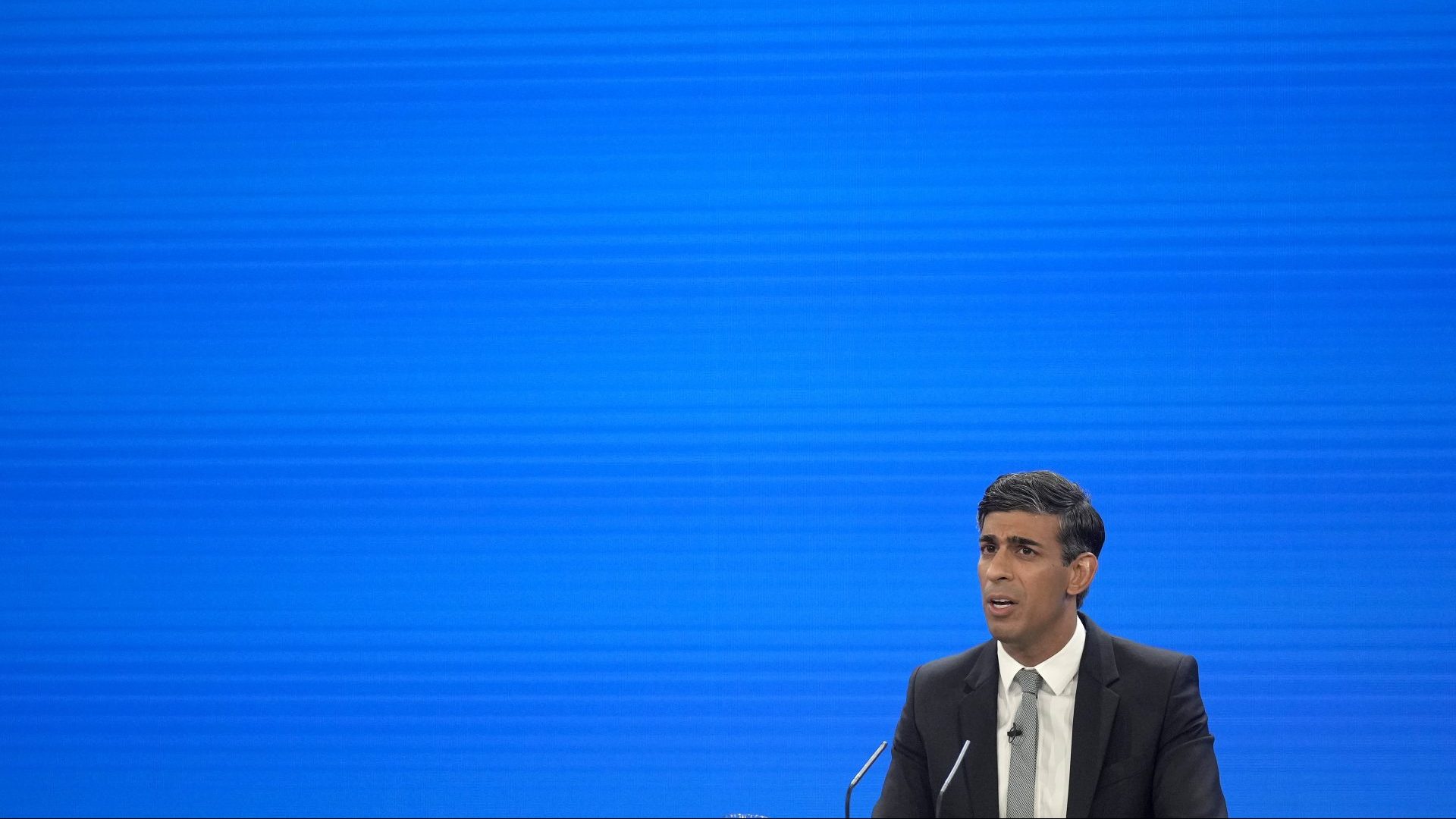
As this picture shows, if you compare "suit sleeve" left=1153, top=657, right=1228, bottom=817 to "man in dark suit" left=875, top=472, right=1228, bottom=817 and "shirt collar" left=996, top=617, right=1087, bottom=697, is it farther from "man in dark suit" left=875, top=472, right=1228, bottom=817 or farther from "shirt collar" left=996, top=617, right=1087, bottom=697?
"shirt collar" left=996, top=617, right=1087, bottom=697

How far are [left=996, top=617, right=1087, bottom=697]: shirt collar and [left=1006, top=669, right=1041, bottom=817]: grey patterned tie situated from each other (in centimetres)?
2

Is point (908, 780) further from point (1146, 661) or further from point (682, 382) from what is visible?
point (682, 382)

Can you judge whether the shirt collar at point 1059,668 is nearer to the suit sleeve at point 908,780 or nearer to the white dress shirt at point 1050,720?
the white dress shirt at point 1050,720

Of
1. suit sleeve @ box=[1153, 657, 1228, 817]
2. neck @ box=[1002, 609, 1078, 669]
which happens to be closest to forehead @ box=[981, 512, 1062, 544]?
neck @ box=[1002, 609, 1078, 669]

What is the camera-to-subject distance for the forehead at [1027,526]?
2.14 metres

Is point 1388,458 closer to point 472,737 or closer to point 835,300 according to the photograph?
point 835,300

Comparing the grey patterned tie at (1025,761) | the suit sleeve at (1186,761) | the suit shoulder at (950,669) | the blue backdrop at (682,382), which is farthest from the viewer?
the blue backdrop at (682,382)

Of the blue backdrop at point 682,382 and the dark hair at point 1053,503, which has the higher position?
the blue backdrop at point 682,382

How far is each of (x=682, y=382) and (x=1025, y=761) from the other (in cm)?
153

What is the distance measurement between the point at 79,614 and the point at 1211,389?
112 inches

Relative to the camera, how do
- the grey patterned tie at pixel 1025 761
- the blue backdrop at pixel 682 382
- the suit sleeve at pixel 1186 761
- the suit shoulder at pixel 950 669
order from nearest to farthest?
the suit sleeve at pixel 1186 761, the grey patterned tie at pixel 1025 761, the suit shoulder at pixel 950 669, the blue backdrop at pixel 682 382

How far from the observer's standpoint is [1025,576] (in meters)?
2.13

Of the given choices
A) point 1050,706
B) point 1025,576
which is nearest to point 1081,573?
point 1025,576

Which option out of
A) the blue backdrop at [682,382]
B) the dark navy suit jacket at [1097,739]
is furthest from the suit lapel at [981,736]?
the blue backdrop at [682,382]
